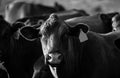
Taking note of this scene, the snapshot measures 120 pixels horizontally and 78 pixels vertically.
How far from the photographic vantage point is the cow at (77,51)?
5141 mm

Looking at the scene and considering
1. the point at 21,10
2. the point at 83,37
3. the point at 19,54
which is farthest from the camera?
the point at 21,10

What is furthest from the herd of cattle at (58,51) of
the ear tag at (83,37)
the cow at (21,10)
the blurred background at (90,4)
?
the blurred background at (90,4)

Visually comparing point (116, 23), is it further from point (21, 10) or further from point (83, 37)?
point (21, 10)

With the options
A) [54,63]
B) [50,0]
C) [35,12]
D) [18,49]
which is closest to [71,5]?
[50,0]

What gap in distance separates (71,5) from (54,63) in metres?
19.0

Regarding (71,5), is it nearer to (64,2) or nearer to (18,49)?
(64,2)

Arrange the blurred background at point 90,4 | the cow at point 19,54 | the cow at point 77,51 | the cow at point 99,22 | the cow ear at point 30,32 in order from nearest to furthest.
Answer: the cow at point 77,51 < the cow ear at point 30,32 < the cow at point 19,54 < the cow at point 99,22 < the blurred background at point 90,4

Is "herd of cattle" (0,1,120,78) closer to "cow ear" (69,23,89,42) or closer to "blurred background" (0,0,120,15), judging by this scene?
"cow ear" (69,23,89,42)

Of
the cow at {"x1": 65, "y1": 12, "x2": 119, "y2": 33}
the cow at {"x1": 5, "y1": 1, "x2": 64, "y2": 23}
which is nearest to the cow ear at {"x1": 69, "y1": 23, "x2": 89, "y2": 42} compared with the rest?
the cow at {"x1": 65, "y1": 12, "x2": 119, "y2": 33}

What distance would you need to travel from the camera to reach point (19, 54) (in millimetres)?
6559

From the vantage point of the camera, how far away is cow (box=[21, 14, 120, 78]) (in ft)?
16.9

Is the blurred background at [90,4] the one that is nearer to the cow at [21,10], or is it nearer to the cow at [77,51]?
the cow at [21,10]

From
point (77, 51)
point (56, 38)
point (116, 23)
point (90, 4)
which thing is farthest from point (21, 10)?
point (90, 4)

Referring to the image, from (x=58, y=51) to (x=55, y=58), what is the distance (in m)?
0.16
